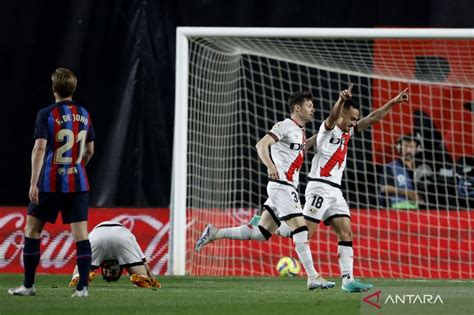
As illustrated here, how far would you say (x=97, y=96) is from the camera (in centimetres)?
1484

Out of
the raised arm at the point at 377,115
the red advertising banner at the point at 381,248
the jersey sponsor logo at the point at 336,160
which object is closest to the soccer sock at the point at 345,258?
the jersey sponsor logo at the point at 336,160

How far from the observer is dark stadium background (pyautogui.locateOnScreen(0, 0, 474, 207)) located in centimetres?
1480

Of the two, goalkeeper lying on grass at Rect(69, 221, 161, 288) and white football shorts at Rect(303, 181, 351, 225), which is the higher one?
white football shorts at Rect(303, 181, 351, 225)

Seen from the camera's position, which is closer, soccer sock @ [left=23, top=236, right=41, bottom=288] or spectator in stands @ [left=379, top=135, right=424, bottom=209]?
soccer sock @ [left=23, top=236, right=41, bottom=288]

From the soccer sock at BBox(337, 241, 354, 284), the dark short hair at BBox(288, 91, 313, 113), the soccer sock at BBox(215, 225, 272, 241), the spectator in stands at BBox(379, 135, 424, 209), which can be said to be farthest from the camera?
the spectator in stands at BBox(379, 135, 424, 209)

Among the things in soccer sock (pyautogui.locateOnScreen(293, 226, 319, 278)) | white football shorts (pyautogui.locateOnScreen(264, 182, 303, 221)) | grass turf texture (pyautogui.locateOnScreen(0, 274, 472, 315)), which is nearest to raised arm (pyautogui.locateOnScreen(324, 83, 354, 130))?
white football shorts (pyautogui.locateOnScreen(264, 182, 303, 221))

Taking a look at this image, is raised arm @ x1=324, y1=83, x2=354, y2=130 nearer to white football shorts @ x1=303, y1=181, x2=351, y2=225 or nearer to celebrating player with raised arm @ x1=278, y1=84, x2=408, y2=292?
celebrating player with raised arm @ x1=278, y1=84, x2=408, y2=292

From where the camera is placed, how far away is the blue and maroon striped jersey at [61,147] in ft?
28.6

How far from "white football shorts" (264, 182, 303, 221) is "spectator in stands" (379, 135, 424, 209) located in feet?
12.0

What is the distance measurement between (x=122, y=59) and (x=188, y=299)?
6515 millimetres

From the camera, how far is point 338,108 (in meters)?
10.2

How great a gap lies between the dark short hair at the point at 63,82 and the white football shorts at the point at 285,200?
2.58 metres

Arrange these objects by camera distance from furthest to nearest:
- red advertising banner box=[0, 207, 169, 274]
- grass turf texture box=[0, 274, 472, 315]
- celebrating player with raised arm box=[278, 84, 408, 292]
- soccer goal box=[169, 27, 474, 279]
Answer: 1. red advertising banner box=[0, 207, 169, 274]
2. soccer goal box=[169, 27, 474, 279]
3. celebrating player with raised arm box=[278, 84, 408, 292]
4. grass turf texture box=[0, 274, 472, 315]

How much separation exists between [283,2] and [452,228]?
3.45 metres
